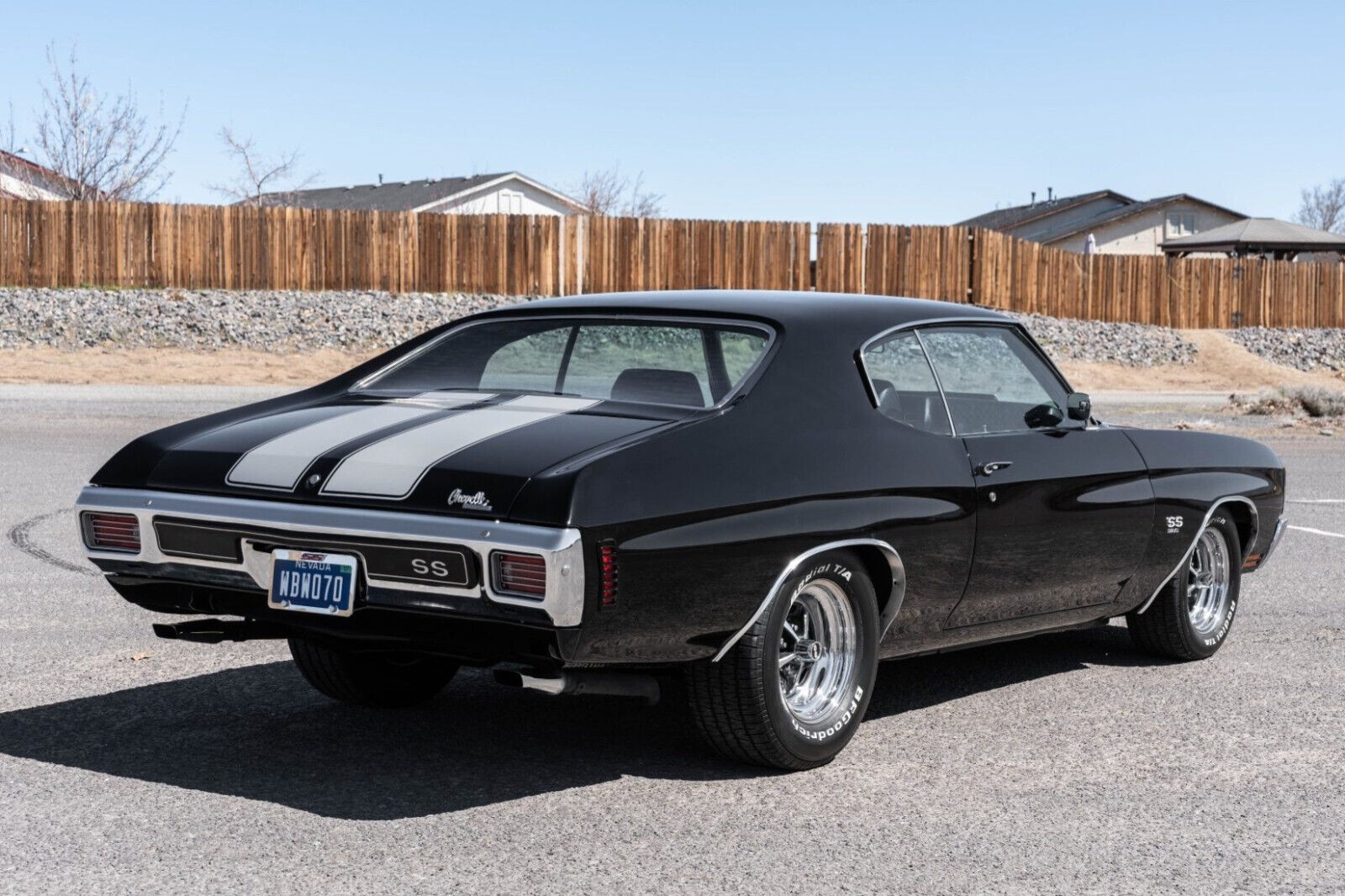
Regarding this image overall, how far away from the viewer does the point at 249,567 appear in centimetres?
475

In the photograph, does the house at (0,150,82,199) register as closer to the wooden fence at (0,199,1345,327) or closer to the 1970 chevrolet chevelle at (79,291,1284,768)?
the wooden fence at (0,199,1345,327)

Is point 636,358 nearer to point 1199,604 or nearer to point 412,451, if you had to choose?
point 412,451

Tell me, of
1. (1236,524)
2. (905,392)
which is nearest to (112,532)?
(905,392)

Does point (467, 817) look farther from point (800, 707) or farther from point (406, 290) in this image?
point (406, 290)

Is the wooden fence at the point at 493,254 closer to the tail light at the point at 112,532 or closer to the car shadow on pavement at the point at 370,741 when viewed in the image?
the car shadow on pavement at the point at 370,741

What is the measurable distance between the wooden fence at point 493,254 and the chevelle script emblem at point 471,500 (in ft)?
110

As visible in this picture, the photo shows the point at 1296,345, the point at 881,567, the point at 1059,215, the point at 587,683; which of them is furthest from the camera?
the point at 1059,215

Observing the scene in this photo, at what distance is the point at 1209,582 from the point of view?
7141mm

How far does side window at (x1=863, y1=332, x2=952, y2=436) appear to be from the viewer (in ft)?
18.2

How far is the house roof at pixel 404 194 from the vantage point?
71.2 m

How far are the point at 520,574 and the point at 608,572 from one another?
23 centimetres

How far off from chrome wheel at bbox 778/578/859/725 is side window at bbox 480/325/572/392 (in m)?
1.11

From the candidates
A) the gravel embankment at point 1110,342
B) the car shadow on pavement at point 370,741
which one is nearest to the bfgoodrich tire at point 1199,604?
the car shadow on pavement at point 370,741

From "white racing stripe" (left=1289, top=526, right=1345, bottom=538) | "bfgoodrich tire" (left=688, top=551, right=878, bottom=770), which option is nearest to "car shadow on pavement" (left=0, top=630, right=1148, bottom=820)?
"bfgoodrich tire" (left=688, top=551, right=878, bottom=770)
